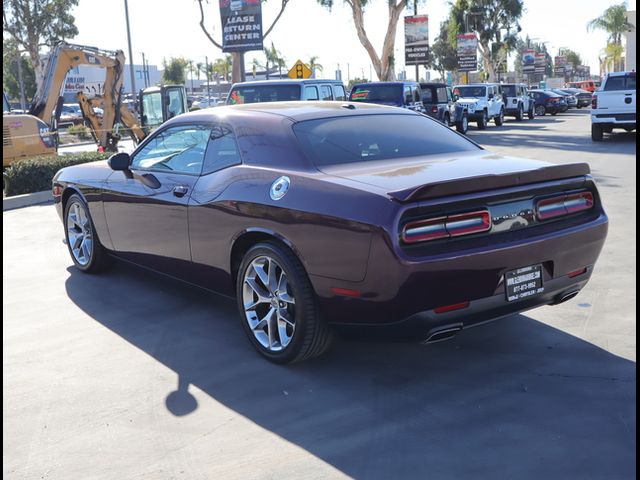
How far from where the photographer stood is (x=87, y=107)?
23875mm

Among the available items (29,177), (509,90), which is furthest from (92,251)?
(509,90)

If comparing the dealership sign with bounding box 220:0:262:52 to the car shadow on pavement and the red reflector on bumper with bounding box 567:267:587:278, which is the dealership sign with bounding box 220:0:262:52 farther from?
the red reflector on bumper with bounding box 567:267:587:278

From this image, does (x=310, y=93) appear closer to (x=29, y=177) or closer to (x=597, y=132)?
(x=29, y=177)

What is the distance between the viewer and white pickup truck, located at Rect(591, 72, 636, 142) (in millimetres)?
19703

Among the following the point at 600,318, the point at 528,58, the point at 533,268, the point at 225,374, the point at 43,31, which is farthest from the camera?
the point at 528,58

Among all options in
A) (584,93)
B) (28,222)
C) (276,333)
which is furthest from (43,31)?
(276,333)

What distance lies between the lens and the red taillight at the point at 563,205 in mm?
4255

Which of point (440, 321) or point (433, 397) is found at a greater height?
point (440, 321)

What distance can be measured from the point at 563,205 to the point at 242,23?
2404 centimetres

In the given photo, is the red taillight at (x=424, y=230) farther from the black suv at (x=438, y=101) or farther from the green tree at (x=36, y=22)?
the green tree at (x=36, y=22)

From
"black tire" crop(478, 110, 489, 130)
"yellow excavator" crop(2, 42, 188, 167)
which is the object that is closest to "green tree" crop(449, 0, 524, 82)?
"black tire" crop(478, 110, 489, 130)

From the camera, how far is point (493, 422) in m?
3.67

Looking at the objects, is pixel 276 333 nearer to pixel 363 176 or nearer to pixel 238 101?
pixel 363 176

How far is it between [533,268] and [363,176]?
3.49 ft
